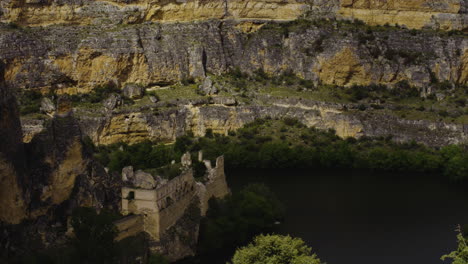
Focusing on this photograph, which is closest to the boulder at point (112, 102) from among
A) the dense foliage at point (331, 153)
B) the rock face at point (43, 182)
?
the dense foliage at point (331, 153)

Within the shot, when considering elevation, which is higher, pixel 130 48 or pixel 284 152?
pixel 130 48

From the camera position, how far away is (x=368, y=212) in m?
53.4

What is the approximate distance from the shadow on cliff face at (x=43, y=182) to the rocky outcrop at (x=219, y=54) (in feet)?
88.4

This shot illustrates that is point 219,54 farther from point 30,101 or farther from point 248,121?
point 30,101

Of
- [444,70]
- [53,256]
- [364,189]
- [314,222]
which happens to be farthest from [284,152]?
[53,256]

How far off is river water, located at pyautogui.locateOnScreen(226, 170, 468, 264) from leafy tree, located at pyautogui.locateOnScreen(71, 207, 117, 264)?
1156 centimetres

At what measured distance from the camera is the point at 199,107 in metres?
71.1

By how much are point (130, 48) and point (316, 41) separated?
1573 cm

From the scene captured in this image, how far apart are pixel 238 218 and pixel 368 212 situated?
9549 millimetres

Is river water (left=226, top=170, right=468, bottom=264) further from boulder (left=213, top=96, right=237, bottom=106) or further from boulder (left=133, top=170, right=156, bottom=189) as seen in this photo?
boulder (left=213, top=96, right=237, bottom=106)

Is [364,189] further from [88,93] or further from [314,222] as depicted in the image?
[88,93]

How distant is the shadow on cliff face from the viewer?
129 feet

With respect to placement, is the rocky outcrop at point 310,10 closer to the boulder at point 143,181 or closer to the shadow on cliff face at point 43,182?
the boulder at point 143,181

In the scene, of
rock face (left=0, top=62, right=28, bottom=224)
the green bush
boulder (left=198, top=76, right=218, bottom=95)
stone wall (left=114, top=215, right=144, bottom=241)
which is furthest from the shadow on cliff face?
boulder (left=198, top=76, right=218, bottom=95)
